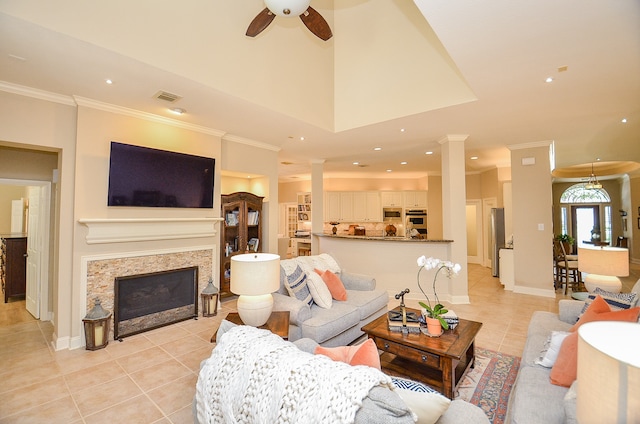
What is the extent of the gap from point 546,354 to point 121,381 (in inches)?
137

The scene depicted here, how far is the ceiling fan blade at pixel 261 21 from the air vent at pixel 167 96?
1159 millimetres

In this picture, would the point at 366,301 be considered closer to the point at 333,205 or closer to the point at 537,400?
the point at 537,400

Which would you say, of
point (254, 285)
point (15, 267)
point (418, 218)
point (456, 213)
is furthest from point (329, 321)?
point (418, 218)

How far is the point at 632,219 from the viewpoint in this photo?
9.09 metres

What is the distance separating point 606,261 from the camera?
2.99 m

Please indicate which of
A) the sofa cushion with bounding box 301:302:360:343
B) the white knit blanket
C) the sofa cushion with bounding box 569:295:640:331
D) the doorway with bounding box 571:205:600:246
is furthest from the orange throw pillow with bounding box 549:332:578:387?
the doorway with bounding box 571:205:600:246

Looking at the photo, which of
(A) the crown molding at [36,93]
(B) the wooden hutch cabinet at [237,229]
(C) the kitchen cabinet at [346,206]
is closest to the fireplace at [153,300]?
(B) the wooden hutch cabinet at [237,229]

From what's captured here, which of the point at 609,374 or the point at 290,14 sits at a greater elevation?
the point at 290,14

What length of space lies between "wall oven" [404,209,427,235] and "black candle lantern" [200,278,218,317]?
699 centimetres

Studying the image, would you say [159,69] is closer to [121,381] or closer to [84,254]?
[84,254]

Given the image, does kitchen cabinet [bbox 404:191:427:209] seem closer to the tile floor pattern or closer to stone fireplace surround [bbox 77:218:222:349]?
the tile floor pattern

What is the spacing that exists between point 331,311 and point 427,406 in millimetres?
2065

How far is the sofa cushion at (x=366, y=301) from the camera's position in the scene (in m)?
3.37

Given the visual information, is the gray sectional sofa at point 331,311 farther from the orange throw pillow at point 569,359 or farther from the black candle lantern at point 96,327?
the black candle lantern at point 96,327
